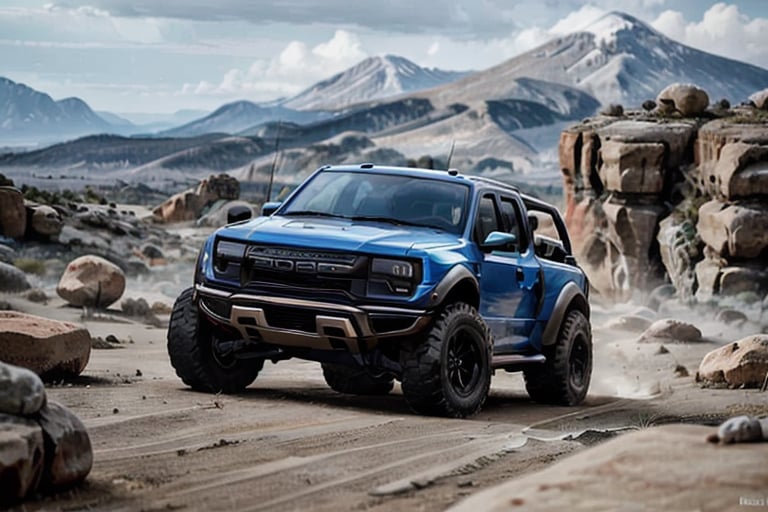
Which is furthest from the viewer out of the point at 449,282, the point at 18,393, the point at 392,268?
the point at 449,282

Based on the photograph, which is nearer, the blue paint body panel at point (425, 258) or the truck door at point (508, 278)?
the blue paint body panel at point (425, 258)

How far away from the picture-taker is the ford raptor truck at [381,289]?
11.4 metres

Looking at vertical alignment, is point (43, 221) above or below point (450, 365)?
below

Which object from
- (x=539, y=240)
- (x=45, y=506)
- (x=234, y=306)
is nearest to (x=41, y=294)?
(x=539, y=240)

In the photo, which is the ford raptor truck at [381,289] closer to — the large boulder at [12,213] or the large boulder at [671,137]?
the large boulder at [12,213]

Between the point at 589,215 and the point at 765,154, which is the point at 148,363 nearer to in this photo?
the point at 765,154

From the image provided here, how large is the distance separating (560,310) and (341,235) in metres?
3.22

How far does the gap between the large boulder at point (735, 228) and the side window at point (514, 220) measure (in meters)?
25.8

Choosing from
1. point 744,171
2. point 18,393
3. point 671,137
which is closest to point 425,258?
point 18,393

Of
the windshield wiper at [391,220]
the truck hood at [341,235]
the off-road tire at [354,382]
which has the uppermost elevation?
the windshield wiper at [391,220]

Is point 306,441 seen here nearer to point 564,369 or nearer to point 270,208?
point 270,208

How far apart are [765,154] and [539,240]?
25.3 meters

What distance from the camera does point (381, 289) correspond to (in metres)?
11.4

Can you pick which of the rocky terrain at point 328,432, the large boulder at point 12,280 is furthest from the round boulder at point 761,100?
the large boulder at point 12,280
